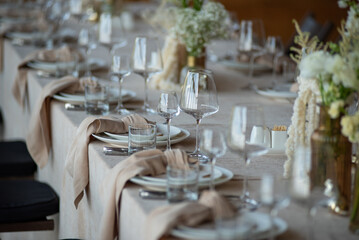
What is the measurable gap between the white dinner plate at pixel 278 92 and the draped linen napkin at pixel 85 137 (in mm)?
933

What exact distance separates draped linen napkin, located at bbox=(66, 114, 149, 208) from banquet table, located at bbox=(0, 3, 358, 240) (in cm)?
3

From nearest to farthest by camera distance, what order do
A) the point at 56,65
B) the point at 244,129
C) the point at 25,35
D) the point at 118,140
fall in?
the point at 244,129, the point at 118,140, the point at 56,65, the point at 25,35

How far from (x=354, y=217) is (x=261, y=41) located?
1775mm

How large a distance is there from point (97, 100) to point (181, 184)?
104 centimetres

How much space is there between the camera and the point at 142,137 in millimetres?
Answer: 1834

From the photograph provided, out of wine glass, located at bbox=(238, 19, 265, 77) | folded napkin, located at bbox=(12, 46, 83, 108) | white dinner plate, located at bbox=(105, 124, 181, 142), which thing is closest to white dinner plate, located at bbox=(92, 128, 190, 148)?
white dinner plate, located at bbox=(105, 124, 181, 142)

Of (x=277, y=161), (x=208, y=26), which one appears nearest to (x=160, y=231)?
(x=277, y=161)

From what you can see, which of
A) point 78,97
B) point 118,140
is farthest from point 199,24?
point 118,140

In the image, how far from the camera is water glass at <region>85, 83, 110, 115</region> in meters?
2.38

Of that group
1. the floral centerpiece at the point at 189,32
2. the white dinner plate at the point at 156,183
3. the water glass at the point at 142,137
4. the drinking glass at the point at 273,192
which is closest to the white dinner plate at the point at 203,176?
the white dinner plate at the point at 156,183

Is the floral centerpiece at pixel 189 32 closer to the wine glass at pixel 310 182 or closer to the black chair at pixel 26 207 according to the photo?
the black chair at pixel 26 207

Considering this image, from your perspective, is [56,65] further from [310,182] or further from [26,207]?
[310,182]

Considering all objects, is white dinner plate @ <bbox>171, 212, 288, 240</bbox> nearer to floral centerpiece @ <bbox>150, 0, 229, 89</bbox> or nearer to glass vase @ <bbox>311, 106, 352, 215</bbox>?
glass vase @ <bbox>311, 106, 352, 215</bbox>

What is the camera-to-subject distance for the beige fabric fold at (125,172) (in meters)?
1.58
